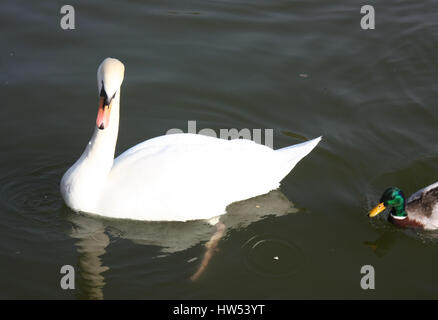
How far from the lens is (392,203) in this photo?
6414 mm

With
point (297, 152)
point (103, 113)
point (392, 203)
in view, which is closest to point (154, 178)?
point (103, 113)

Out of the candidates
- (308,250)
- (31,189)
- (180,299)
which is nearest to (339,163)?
(308,250)

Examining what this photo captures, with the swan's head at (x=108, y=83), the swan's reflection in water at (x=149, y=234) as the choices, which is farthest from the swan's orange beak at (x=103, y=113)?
the swan's reflection in water at (x=149, y=234)

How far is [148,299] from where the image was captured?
5.52m

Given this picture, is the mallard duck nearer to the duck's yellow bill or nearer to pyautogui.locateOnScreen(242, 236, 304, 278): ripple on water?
the duck's yellow bill

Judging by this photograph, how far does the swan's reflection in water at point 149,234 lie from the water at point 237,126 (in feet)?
0.05

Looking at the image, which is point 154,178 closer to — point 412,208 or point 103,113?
point 103,113

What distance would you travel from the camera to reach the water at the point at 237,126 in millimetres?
5816

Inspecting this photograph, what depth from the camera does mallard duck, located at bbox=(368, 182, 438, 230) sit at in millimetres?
6430

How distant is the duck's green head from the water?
20 centimetres

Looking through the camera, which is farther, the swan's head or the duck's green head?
the duck's green head

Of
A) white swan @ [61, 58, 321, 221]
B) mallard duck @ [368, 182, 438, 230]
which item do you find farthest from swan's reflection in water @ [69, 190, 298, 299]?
mallard duck @ [368, 182, 438, 230]

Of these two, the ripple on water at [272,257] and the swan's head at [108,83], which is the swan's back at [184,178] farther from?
the swan's head at [108,83]

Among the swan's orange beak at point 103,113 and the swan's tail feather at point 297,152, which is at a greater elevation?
the swan's orange beak at point 103,113
